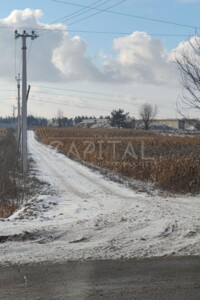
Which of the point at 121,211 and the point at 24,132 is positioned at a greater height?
the point at 24,132

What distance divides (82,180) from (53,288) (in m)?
14.4

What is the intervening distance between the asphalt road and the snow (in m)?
0.43

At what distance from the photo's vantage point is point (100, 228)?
9.23 m

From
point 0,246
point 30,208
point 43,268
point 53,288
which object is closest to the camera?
point 53,288

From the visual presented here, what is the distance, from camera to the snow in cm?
750

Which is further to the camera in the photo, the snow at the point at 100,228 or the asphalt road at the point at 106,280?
the snow at the point at 100,228

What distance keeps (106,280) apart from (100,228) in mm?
3094

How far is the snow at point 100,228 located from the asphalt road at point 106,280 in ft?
1.41

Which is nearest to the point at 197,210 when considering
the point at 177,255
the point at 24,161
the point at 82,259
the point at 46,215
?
the point at 46,215

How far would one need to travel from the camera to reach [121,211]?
452 inches

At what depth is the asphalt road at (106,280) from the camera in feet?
18.3

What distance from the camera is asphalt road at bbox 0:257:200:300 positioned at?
220 inches

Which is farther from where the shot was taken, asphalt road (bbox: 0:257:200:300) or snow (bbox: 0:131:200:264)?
snow (bbox: 0:131:200:264)

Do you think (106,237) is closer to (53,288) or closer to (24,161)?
(53,288)
